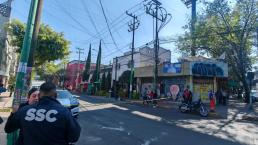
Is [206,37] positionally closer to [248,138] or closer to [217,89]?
[217,89]

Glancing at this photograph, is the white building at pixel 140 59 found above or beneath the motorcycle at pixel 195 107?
above

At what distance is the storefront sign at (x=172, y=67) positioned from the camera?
32.5 m

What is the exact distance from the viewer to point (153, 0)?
32.7 metres

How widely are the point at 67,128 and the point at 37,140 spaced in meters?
0.35

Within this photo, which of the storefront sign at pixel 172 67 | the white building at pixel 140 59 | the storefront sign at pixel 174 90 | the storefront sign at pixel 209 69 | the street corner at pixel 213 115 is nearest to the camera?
the street corner at pixel 213 115

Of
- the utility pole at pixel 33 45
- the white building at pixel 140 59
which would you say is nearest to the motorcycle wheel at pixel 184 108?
the utility pole at pixel 33 45

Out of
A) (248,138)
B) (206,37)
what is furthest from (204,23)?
(248,138)

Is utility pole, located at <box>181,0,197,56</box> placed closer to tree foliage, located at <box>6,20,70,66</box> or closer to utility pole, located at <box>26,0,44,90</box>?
tree foliage, located at <box>6,20,70,66</box>

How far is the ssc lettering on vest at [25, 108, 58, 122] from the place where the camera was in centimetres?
338

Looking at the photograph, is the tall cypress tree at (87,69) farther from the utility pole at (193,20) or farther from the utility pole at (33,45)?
the utility pole at (33,45)

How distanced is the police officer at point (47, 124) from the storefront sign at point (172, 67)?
29.4 m

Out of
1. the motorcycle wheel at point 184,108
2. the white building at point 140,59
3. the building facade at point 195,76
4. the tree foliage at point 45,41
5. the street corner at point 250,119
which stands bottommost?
the street corner at point 250,119

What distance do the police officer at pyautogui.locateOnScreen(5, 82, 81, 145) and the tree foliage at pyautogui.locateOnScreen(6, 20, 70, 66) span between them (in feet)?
77.2

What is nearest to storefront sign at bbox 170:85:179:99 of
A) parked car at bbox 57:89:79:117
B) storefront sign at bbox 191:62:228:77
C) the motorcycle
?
storefront sign at bbox 191:62:228:77
